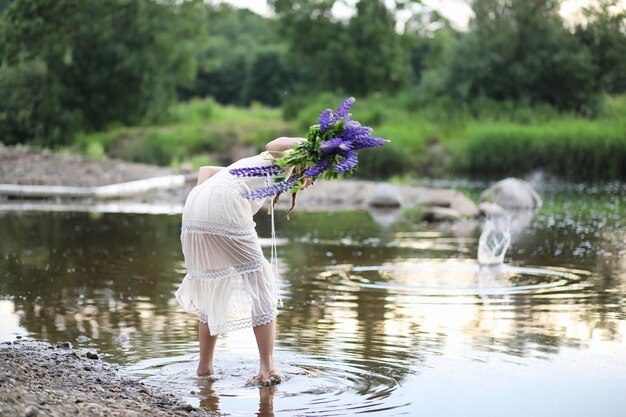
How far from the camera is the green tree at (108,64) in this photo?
32000 mm

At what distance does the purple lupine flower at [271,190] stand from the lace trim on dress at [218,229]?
0.21 m

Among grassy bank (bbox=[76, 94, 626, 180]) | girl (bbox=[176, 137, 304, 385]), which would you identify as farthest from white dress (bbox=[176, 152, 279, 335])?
grassy bank (bbox=[76, 94, 626, 180])

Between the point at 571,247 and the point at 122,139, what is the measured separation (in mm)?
23092

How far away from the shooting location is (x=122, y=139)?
1411 inches

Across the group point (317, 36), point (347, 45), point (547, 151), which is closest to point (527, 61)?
point (347, 45)

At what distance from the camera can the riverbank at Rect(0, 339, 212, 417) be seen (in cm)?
557

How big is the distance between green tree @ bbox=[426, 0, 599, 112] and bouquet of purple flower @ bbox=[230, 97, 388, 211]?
1262 inches

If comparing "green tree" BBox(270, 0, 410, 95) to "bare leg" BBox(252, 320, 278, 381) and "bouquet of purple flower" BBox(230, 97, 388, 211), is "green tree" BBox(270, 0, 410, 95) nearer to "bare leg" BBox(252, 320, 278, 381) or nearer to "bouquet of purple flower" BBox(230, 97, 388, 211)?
"bouquet of purple flower" BBox(230, 97, 388, 211)

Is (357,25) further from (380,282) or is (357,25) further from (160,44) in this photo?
(380,282)

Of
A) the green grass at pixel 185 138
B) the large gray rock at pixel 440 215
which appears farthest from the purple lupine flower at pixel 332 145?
the green grass at pixel 185 138

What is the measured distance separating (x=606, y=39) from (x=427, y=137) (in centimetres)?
891

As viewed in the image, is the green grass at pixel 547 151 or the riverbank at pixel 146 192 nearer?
the riverbank at pixel 146 192

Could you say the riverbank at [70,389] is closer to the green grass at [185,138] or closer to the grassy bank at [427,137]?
the grassy bank at [427,137]

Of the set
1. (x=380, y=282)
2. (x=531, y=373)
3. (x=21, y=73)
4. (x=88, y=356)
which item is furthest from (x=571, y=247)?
(x=21, y=73)
